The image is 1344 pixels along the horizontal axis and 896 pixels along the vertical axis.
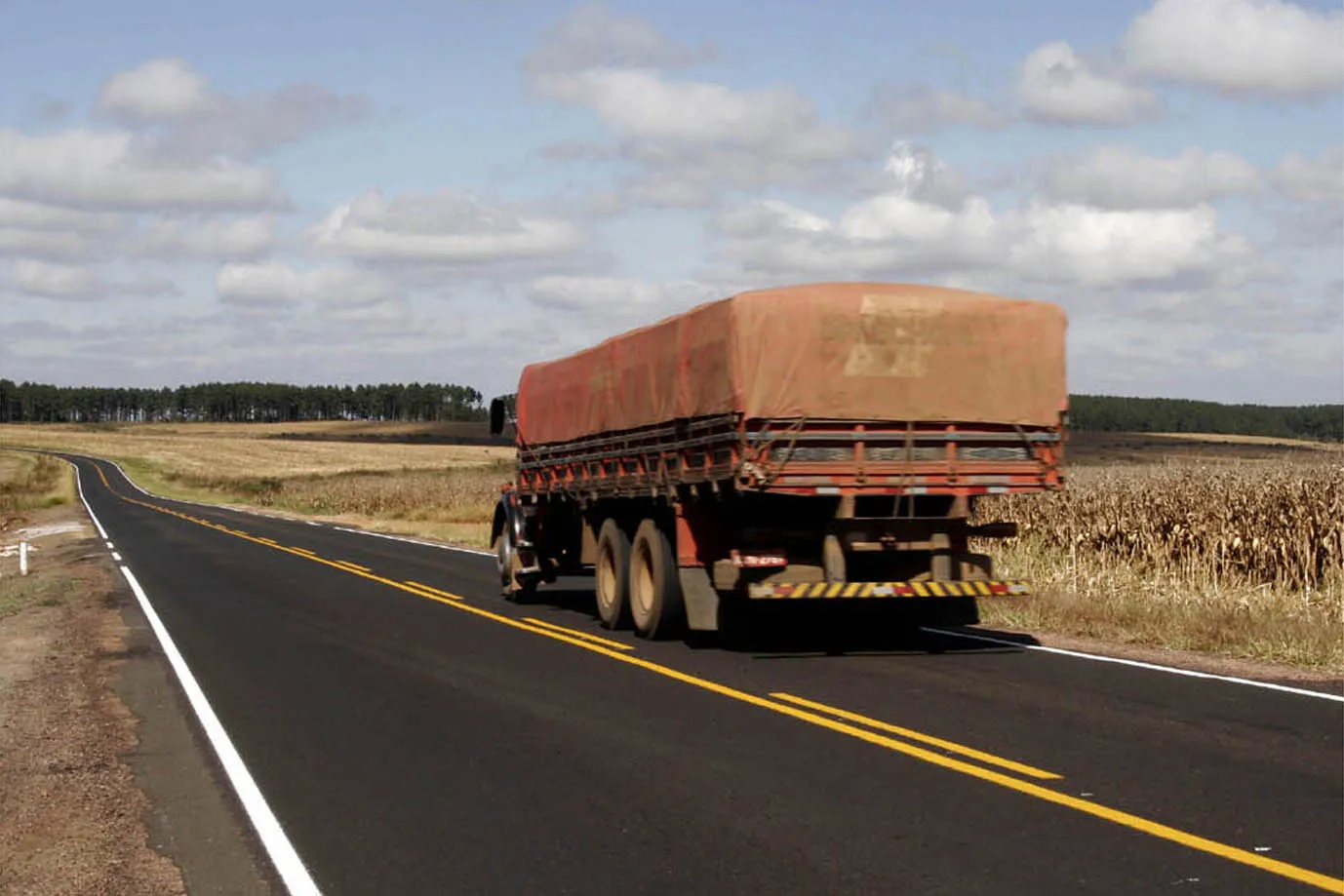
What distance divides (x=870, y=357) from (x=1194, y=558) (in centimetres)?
804

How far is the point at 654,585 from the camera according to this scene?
15.1 m

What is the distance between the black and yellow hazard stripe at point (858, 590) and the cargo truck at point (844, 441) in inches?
0.7

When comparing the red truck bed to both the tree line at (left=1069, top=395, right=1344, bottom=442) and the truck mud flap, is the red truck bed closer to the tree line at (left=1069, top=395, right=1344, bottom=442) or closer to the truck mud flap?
the truck mud flap

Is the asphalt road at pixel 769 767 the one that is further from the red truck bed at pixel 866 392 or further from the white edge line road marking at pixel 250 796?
the red truck bed at pixel 866 392

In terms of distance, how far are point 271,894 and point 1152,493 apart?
17898 millimetres

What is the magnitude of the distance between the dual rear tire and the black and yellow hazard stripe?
151cm

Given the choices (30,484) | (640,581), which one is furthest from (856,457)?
(30,484)

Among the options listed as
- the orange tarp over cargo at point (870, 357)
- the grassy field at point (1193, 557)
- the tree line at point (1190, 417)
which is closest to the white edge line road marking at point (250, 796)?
the orange tarp over cargo at point (870, 357)

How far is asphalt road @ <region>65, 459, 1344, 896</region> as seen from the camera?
661 centimetres

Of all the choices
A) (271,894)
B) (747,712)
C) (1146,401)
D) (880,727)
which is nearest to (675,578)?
(747,712)

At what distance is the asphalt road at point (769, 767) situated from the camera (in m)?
6.61

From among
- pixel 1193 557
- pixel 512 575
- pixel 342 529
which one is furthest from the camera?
pixel 342 529

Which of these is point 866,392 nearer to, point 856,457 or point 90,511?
point 856,457

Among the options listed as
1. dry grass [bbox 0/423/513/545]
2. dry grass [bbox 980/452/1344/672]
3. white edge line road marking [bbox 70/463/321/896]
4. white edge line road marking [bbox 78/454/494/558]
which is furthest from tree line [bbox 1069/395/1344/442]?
white edge line road marking [bbox 70/463/321/896]
